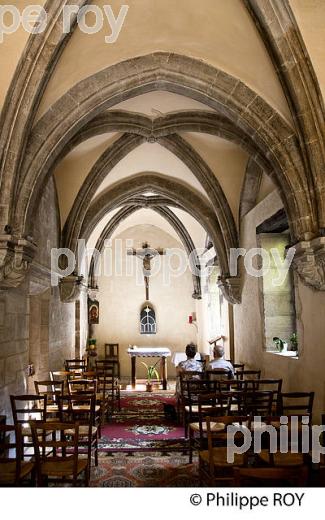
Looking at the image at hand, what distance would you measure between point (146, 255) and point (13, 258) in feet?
30.7

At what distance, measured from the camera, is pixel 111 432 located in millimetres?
6660

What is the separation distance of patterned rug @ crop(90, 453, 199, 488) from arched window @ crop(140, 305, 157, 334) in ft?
29.5

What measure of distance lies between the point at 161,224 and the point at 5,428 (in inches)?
442

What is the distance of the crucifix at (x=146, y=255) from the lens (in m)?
14.3

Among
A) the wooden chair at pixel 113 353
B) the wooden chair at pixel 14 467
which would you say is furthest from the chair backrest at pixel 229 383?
the wooden chair at pixel 113 353

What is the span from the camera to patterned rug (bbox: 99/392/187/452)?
5804 millimetres

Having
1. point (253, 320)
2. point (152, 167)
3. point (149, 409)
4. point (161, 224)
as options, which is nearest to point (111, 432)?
point (149, 409)

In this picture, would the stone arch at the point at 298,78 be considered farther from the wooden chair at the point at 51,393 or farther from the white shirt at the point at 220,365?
the wooden chair at the point at 51,393

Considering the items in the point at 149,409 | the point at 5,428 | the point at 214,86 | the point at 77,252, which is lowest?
the point at 149,409

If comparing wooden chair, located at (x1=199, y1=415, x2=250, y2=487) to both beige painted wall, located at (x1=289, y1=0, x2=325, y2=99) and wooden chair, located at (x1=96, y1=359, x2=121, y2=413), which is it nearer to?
wooden chair, located at (x1=96, y1=359, x2=121, y2=413)

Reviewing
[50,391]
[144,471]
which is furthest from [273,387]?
[50,391]

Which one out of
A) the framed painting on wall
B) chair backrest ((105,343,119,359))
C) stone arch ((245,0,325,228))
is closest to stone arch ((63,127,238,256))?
stone arch ((245,0,325,228))

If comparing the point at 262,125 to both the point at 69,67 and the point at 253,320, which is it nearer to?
the point at 69,67

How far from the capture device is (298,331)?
6.17m
